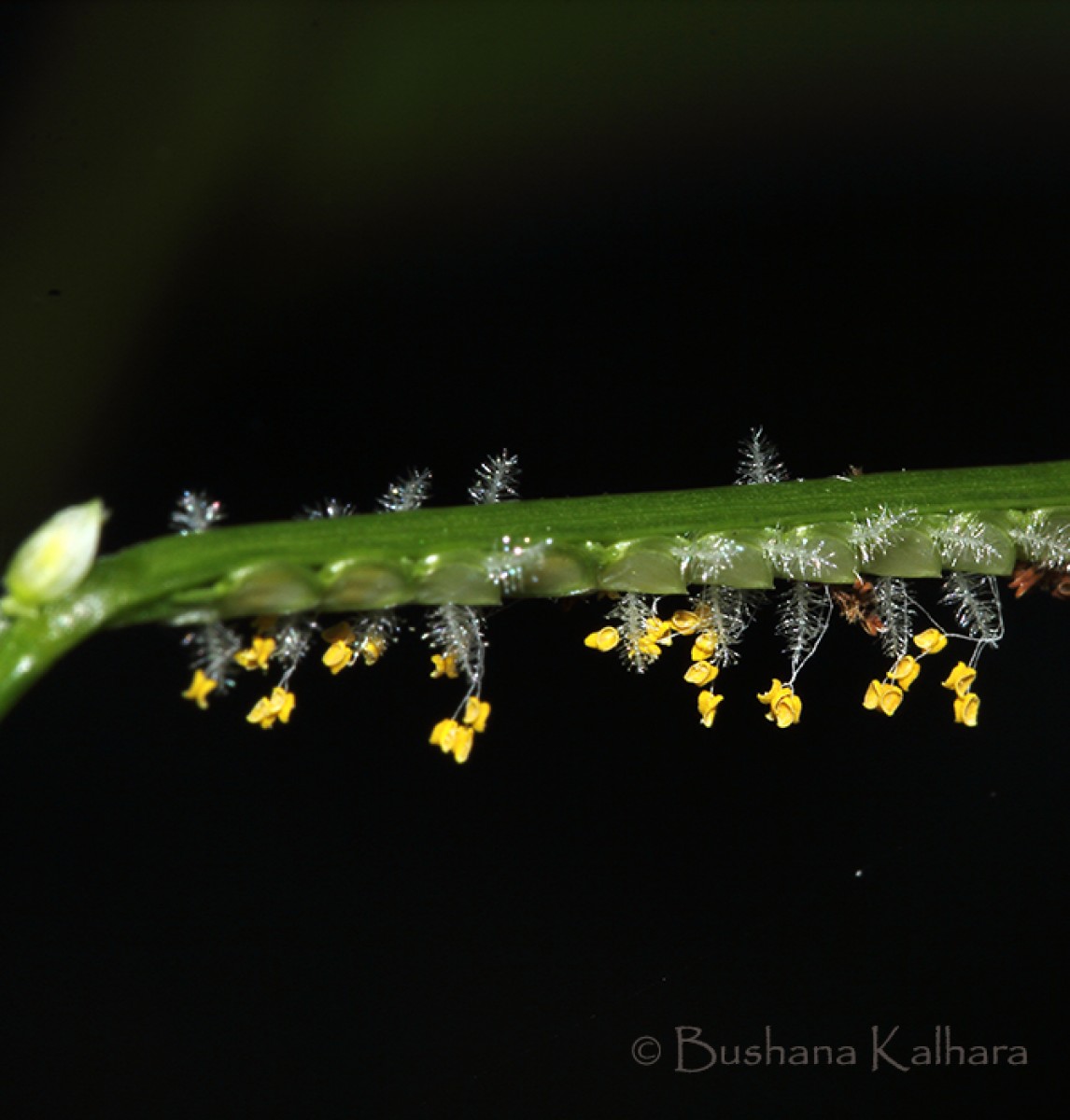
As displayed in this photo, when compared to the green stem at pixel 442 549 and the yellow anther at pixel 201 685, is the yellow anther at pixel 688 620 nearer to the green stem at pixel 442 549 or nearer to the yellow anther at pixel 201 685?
the green stem at pixel 442 549

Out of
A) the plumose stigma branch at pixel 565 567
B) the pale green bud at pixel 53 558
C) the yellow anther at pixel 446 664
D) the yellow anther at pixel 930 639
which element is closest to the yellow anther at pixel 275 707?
the plumose stigma branch at pixel 565 567

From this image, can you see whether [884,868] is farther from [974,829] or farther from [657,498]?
[657,498]

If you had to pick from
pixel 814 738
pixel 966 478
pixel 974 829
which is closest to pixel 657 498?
pixel 966 478

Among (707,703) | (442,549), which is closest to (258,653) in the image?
(442,549)

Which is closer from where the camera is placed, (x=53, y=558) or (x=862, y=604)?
(x=53, y=558)

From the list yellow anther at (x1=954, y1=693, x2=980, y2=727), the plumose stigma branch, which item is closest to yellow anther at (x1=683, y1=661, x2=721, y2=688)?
the plumose stigma branch

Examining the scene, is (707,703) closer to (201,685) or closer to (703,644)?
(703,644)
